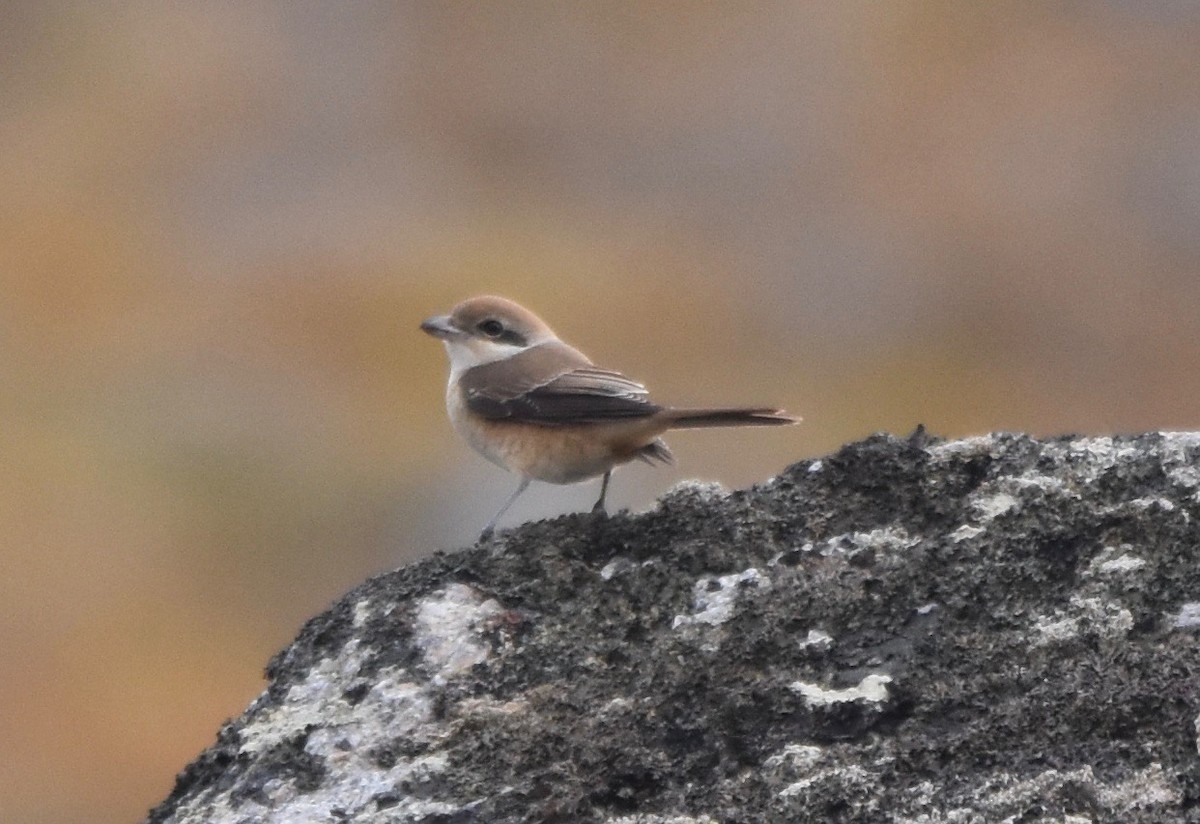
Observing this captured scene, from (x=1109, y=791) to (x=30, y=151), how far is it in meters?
24.5

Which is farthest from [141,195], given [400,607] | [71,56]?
[400,607]

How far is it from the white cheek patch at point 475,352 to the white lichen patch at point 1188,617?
411cm

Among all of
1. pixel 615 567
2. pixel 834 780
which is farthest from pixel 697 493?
pixel 834 780

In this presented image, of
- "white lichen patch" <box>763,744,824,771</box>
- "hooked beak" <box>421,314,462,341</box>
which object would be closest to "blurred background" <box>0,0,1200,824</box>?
"hooked beak" <box>421,314,462,341</box>

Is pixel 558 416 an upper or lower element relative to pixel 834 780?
upper

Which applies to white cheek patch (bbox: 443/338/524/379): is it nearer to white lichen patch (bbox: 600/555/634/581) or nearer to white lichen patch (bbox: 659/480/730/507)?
white lichen patch (bbox: 659/480/730/507)

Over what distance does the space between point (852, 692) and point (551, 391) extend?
3.04 m

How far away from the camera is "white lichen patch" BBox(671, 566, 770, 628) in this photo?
4086mm

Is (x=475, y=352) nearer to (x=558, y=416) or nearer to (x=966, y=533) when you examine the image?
(x=558, y=416)

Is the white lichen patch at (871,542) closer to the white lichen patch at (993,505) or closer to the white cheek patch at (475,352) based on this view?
the white lichen patch at (993,505)

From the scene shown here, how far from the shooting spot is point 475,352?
25.1ft

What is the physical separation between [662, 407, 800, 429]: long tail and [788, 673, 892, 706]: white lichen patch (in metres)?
1.79

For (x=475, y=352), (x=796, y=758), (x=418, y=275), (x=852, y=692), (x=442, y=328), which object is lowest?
(x=796, y=758)

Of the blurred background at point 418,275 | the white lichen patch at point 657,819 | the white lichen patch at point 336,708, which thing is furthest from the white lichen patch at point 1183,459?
the blurred background at point 418,275
